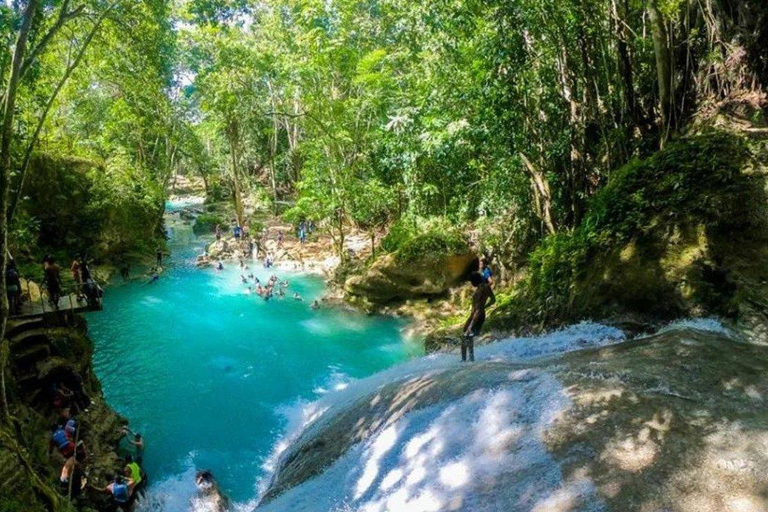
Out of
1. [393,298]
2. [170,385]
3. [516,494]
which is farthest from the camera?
[393,298]

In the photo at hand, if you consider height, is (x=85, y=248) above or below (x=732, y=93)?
below

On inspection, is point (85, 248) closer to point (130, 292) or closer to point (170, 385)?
point (130, 292)

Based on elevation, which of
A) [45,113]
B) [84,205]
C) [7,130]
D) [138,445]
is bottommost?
[138,445]

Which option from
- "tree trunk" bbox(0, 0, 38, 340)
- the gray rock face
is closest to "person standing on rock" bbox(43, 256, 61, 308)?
"tree trunk" bbox(0, 0, 38, 340)

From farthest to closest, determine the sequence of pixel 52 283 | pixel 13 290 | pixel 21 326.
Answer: pixel 52 283, pixel 21 326, pixel 13 290

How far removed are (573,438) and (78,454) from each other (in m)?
10.2

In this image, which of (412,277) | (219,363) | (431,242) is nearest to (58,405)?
(219,363)

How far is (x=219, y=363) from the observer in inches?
723

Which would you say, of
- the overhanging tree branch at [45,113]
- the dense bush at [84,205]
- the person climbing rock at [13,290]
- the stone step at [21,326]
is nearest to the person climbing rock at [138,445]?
the stone step at [21,326]

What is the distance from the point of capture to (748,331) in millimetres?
7105

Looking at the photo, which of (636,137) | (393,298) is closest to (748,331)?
(636,137)

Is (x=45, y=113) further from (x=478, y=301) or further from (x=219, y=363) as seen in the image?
(x=219, y=363)

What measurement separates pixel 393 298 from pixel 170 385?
32.4ft

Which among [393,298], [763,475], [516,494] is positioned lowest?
[393,298]
